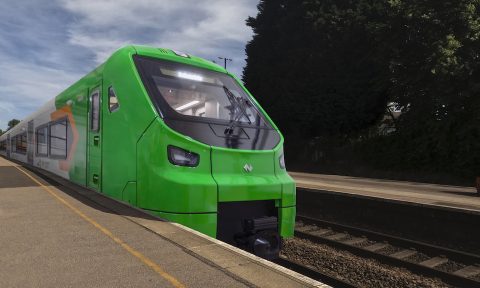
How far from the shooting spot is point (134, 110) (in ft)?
18.5

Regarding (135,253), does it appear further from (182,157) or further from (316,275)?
(316,275)

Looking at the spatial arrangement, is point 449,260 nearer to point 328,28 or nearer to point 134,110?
point 134,110

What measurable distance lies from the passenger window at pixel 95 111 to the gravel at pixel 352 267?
402 cm

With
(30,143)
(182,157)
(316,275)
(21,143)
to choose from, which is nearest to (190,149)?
(182,157)

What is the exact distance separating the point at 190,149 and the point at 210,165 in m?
0.33

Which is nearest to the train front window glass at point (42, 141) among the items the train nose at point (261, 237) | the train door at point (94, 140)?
the train door at point (94, 140)

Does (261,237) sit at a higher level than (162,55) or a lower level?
lower

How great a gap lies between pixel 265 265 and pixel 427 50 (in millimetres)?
22071

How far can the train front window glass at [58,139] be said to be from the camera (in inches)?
387

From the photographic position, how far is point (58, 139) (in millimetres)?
10750

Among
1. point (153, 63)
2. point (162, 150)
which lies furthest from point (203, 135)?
point (153, 63)

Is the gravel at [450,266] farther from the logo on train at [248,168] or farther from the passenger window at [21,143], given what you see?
the passenger window at [21,143]

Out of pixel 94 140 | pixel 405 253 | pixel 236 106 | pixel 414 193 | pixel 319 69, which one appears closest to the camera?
pixel 236 106

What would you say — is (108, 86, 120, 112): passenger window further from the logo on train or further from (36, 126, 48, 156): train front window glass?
(36, 126, 48, 156): train front window glass
